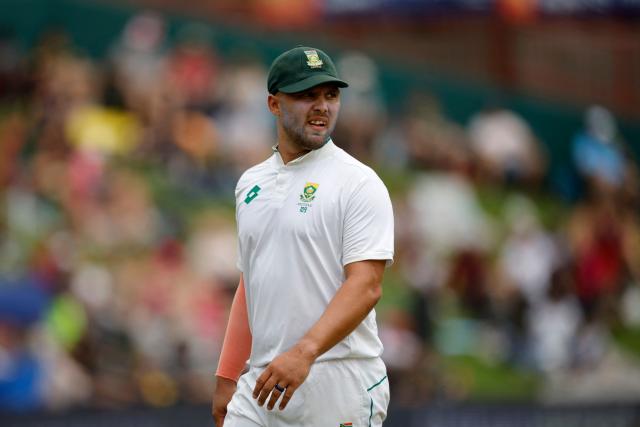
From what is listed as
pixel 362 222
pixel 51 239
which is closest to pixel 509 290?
pixel 51 239

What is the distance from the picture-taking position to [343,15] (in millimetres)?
15766

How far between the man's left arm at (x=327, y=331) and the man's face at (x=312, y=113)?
52 centimetres

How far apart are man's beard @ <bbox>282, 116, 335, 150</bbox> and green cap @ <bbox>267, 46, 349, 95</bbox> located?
15cm

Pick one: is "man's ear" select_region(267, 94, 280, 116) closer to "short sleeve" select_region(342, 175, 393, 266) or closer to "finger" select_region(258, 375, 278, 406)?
"short sleeve" select_region(342, 175, 393, 266)

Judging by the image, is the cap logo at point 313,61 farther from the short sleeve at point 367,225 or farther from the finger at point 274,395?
the finger at point 274,395

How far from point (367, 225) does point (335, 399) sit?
0.64 meters

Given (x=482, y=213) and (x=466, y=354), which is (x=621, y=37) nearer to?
(x=482, y=213)

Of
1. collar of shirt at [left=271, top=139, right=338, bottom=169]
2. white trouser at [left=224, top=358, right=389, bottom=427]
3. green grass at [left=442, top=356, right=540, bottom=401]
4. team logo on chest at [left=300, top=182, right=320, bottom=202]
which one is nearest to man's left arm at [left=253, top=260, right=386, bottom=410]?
white trouser at [left=224, top=358, right=389, bottom=427]

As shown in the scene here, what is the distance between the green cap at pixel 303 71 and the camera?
14.5 feet

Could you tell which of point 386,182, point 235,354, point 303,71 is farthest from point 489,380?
point 303,71

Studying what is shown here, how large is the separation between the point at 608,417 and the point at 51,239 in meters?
6.13

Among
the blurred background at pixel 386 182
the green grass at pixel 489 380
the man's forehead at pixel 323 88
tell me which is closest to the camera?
the man's forehead at pixel 323 88

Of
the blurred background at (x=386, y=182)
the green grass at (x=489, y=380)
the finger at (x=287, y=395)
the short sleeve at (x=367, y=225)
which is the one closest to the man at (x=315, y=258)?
the short sleeve at (x=367, y=225)

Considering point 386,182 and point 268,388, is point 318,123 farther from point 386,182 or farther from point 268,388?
point 386,182
